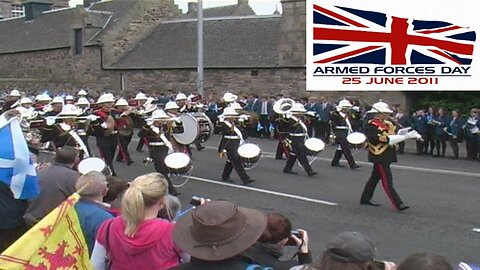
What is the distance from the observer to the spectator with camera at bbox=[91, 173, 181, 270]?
430 cm

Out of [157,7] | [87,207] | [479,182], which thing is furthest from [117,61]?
[87,207]

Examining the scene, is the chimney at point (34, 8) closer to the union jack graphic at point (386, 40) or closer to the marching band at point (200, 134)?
the union jack graphic at point (386, 40)

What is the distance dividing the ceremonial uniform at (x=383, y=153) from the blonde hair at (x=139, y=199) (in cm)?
763

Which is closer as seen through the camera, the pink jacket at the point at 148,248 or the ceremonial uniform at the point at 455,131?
the pink jacket at the point at 148,248

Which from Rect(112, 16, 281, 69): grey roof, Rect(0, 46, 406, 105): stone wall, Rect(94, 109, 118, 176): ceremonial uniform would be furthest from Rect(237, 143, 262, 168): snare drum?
Rect(112, 16, 281, 69): grey roof

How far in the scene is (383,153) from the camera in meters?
11.7

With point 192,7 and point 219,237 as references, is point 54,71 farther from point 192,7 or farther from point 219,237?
point 219,237

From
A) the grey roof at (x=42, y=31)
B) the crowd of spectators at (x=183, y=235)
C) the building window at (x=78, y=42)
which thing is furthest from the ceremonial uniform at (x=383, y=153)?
the building window at (x=78, y=42)

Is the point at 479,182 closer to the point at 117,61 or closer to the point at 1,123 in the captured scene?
the point at 1,123

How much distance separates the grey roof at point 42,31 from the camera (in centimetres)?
4347

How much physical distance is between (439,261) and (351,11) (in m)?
20.1

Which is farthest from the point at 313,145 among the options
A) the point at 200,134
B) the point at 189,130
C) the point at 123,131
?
the point at 123,131

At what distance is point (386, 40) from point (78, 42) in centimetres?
2571

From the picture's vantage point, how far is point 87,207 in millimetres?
5059
